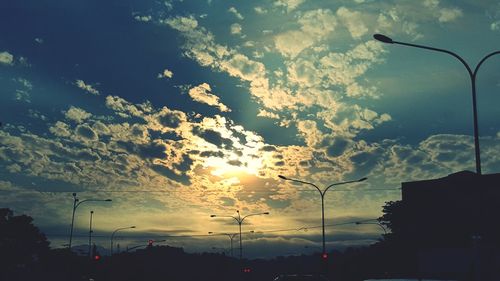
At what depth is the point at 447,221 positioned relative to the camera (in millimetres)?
56688

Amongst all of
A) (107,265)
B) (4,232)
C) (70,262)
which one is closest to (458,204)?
(4,232)

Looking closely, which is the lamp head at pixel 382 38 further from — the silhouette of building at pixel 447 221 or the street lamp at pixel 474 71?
the silhouette of building at pixel 447 221

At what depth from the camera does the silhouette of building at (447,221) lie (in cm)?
5362

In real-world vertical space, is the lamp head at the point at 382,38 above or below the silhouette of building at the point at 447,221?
above

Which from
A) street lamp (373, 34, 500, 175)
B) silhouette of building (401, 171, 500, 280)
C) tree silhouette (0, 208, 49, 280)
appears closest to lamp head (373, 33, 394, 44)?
street lamp (373, 34, 500, 175)

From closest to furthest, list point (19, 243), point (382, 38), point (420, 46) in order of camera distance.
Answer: point (382, 38) → point (420, 46) → point (19, 243)

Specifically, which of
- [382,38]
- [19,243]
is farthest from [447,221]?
[19,243]

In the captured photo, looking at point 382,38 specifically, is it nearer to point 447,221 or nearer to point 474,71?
point 474,71

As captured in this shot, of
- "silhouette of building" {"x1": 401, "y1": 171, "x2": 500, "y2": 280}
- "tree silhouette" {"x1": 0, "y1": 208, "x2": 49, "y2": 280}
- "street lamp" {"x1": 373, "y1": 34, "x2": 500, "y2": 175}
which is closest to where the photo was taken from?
"street lamp" {"x1": 373, "y1": 34, "x2": 500, "y2": 175}

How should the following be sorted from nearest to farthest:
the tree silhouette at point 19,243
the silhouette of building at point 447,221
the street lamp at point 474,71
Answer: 1. the street lamp at point 474,71
2. the silhouette of building at point 447,221
3. the tree silhouette at point 19,243

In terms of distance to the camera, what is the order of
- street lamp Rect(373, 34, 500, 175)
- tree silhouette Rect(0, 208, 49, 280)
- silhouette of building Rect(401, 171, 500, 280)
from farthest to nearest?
1. tree silhouette Rect(0, 208, 49, 280)
2. silhouette of building Rect(401, 171, 500, 280)
3. street lamp Rect(373, 34, 500, 175)

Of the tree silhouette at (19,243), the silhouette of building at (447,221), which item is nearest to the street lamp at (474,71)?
the silhouette of building at (447,221)

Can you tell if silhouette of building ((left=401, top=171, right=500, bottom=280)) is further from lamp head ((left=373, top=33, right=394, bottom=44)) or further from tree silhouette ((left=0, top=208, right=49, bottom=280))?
tree silhouette ((left=0, top=208, right=49, bottom=280))

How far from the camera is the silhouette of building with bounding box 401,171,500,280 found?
2111 inches
